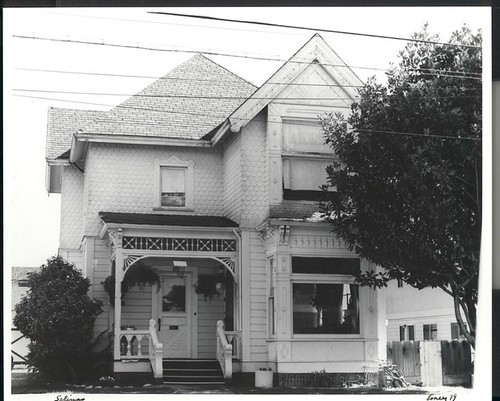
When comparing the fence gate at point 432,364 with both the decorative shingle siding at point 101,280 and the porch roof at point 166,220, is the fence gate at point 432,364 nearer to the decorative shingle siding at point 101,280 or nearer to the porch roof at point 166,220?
the porch roof at point 166,220

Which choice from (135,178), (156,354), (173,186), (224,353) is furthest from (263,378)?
(135,178)

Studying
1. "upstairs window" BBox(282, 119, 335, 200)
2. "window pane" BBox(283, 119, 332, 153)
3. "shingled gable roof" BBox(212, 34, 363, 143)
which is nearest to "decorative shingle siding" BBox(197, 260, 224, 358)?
"upstairs window" BBox(282, 119, 335, 200)

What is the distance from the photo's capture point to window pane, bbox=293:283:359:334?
16109 millimetres

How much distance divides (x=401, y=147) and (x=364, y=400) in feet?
12.0

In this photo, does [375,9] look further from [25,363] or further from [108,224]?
[25,363]

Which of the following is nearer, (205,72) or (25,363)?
(25,363)

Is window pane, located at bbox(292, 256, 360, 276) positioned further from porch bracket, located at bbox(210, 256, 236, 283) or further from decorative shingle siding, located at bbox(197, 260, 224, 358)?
decorative shingle siding, located at bbox(197, 260, 224, 358)

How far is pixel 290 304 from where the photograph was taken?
52.5ft

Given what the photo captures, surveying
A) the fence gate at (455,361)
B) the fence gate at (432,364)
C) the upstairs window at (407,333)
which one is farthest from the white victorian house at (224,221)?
the fence gate at (455,361)

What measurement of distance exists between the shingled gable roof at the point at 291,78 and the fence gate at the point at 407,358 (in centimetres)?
370

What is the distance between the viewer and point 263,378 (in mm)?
15648

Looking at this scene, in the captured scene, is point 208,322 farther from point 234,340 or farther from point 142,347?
point 142,347

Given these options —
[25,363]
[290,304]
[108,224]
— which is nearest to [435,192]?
[290,304]

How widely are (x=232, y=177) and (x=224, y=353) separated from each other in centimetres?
260
